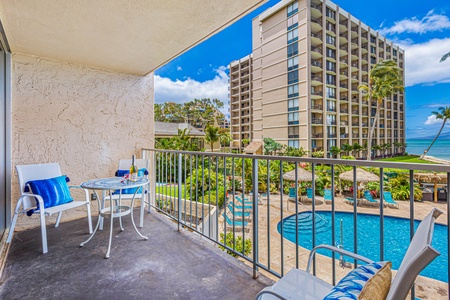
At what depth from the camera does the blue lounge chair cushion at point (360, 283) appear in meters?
0.71

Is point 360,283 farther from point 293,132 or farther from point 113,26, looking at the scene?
point 293,132

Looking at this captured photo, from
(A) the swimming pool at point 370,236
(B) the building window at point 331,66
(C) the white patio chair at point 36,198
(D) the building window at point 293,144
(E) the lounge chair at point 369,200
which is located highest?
(B) the building window at point 331,66

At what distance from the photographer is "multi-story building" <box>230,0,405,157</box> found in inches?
938

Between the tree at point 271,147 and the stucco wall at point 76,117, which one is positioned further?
the tree at point 271,147

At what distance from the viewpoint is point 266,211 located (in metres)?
7.91

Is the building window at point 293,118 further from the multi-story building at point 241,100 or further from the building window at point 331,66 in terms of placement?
the multi-story building at point 241,100

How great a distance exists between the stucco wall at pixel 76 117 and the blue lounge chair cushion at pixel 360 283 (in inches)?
155

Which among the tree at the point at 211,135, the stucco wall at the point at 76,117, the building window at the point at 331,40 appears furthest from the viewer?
the building window at the point at 331,40

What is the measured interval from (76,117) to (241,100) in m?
35.6

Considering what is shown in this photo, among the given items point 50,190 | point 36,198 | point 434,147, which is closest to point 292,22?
point 434,147

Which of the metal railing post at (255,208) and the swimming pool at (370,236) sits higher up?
the metal railing post at (255,208)

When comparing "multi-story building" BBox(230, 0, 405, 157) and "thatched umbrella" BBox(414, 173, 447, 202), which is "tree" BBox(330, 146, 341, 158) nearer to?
"multi-story building" BBox(230, 0, 405, 157)

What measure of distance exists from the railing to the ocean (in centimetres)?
2122

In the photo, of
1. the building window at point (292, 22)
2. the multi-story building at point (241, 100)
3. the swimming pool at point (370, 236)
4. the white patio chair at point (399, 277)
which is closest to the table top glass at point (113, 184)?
the white patio chair at point (399, 277)
